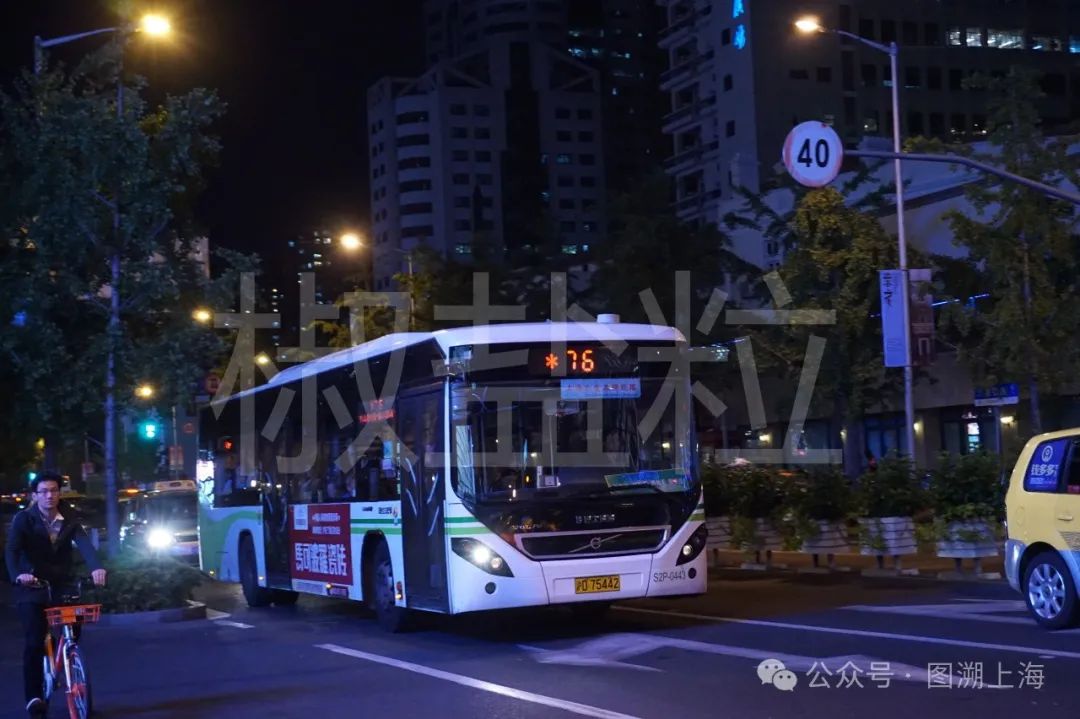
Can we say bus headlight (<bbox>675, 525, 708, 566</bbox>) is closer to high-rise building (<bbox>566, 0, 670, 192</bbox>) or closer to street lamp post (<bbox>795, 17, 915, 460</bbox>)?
street lamp post (<bbox>795, 17, 915, 460</bbox>)

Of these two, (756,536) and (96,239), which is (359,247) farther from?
(756,536)

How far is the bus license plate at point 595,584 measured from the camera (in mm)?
13492

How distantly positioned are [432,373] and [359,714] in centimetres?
480

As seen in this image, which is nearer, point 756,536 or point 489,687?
point 489,687

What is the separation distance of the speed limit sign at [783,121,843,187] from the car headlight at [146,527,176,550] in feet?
50.8

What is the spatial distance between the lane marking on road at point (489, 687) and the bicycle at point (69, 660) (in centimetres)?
314

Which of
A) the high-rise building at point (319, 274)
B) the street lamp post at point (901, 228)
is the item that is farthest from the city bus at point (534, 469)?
the high-rise building at point (319, 274)

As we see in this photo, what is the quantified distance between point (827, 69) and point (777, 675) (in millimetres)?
66438

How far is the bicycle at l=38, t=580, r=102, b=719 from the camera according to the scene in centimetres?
959

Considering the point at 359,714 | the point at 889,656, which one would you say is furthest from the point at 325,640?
the point at 889,656

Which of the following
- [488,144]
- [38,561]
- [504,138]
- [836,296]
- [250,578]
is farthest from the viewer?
[488,144]

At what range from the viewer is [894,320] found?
93.6 ft

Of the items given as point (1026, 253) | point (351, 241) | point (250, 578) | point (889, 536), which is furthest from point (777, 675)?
point (351, 241)

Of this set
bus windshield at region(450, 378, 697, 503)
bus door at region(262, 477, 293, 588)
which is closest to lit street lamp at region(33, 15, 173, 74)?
bus door at region(262, 477, 293, 588)
